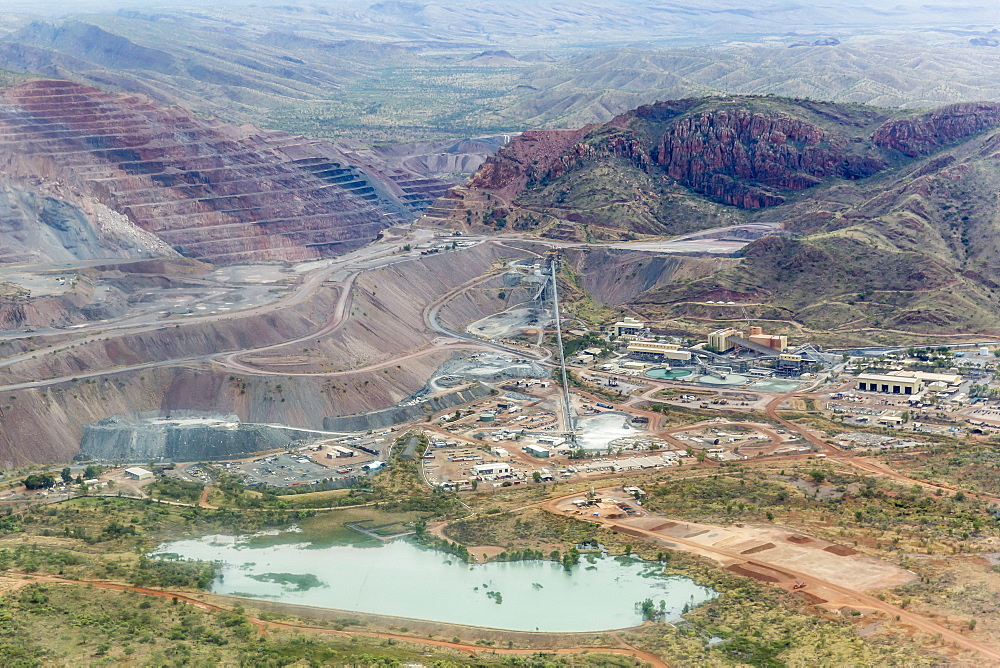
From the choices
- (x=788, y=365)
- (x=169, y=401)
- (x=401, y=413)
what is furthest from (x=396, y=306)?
(x=788, y=365)

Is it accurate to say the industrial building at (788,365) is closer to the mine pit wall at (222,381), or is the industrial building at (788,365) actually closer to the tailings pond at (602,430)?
the tailings pond at (602,430)

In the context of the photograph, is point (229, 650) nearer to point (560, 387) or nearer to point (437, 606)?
point (437, 606)

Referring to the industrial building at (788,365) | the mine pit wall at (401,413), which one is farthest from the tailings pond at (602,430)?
the industrial building at (788,365)

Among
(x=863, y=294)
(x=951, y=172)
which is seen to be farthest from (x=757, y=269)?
(x=951, y=172)

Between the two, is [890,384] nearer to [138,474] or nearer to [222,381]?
[222,381]

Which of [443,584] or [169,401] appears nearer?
[443,584]

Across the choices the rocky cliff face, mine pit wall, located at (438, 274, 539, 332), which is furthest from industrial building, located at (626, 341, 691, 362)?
the rocky cliff face
